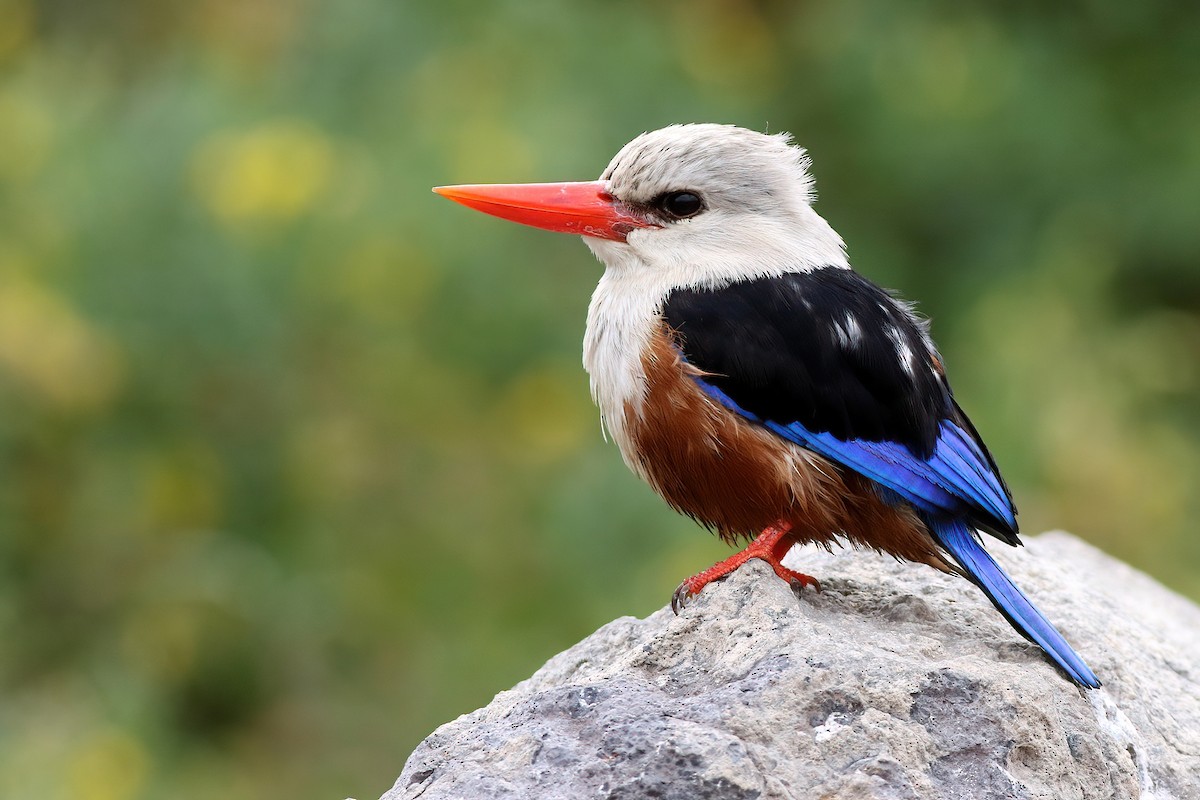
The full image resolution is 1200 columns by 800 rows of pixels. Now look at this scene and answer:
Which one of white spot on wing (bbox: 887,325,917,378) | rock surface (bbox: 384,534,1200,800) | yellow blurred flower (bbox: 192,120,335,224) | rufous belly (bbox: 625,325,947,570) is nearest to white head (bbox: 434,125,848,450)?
rufous belly (bbox: 625,325,947,570)

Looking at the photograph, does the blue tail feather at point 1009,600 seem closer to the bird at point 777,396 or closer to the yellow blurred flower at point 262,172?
the bird at point 777,396

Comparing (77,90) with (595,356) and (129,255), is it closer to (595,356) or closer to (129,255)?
(129,255)

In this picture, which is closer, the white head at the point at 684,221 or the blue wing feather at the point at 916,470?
the blue wing feather at the point at 916,470

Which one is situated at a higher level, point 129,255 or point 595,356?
point 129,255

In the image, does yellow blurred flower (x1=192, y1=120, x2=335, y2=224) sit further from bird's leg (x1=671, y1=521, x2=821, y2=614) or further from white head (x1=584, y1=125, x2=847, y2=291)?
bird's leg (x1=671, y1=521, x2=821, y2=614)

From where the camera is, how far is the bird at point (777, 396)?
9.65 feet

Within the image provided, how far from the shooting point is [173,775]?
15.1 feet

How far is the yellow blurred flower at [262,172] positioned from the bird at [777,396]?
94.3 inches

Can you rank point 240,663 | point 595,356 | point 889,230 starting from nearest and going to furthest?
1. point 595,356
2. point 240,663
3. point 889,230

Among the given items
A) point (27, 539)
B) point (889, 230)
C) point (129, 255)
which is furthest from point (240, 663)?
point (889, 230)

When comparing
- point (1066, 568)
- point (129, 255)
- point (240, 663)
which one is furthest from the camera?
point (129, 255)

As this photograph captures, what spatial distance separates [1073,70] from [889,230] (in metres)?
1.13

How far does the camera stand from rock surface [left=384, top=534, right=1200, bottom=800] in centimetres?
227

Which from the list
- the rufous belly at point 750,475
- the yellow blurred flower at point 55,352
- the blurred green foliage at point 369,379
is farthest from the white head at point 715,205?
the yellow blurred flower at point 55,352
